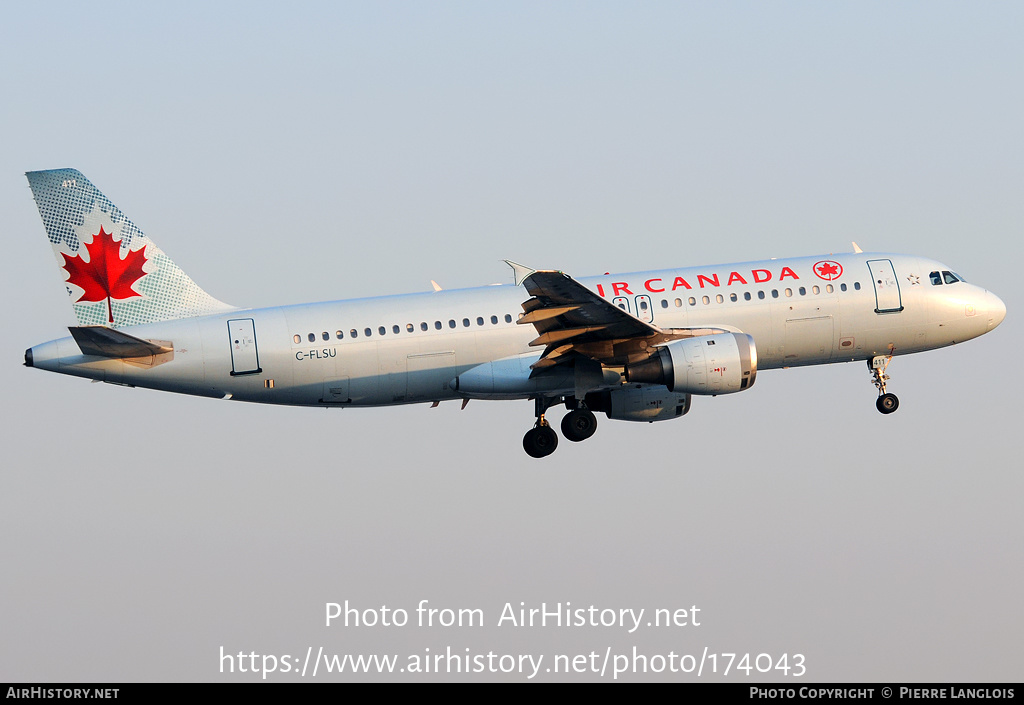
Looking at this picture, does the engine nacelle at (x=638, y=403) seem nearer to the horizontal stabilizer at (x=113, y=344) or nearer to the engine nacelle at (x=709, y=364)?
the engine nacelle at (x=709, y=364)

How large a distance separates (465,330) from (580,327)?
3.80 meters

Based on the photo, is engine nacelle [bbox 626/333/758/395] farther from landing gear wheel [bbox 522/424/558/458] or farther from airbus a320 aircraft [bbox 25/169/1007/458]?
landing gear wheel [bbox 522/424/558/458]

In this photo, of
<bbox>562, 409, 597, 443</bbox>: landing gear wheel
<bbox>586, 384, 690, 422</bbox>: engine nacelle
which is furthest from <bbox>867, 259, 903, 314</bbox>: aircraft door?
<bbox>562, 409, 597, 443</bbox>: landing gear wheel

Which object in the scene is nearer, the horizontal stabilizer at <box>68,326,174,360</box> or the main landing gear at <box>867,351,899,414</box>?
the horizontal stabilizer at <box>68,326,174,360</box>

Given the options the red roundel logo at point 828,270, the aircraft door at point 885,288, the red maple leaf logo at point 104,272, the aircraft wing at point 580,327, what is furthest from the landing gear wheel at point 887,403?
the red maple leaf logo at point 104,272

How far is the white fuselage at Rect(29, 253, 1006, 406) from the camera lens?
4244cm

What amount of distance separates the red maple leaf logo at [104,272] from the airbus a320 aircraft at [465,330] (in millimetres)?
45

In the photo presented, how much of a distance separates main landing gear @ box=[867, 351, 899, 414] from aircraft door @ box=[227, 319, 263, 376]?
2038 cm

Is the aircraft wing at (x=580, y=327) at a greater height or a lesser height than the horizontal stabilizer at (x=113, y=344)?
lesser

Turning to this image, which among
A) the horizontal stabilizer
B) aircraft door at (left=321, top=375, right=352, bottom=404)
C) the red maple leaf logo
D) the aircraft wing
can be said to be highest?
the red maple leaf logo

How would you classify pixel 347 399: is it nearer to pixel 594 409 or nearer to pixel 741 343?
pixel 594 409

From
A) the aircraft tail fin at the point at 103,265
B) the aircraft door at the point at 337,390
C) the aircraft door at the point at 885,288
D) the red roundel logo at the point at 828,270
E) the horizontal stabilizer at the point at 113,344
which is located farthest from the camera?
the aircraft door at the point at 885,288

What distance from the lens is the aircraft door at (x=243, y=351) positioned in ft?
139

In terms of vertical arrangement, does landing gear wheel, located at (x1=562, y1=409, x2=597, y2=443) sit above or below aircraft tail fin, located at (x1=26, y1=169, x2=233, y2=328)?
below
